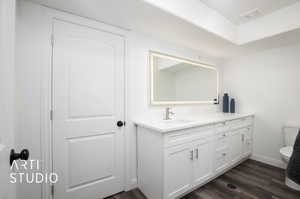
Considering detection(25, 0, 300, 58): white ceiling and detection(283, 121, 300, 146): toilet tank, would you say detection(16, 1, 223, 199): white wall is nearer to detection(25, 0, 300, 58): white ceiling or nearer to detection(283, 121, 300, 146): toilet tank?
detection(25, 0, 300, 58): white ceiling

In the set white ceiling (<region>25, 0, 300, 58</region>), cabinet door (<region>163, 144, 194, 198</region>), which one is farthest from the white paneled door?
cabinet door (<region>163, 144, 194, 198</region>)

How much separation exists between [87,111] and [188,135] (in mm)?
1165

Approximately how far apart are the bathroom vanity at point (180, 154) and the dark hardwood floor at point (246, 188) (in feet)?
0.34

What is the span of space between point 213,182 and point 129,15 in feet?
7.83

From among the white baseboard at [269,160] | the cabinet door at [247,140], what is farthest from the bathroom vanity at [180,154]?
the white baseboard at [269,160]

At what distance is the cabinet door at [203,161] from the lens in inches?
65.6

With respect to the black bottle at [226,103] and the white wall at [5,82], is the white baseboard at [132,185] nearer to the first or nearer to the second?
the white wall at [5,82]

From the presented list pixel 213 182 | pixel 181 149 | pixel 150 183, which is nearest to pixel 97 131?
pixel 150 183

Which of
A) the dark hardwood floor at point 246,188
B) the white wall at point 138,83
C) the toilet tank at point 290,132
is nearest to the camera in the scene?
the dark hardwood floor at point 246,188

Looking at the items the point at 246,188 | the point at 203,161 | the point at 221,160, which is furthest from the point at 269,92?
the point at 203,161

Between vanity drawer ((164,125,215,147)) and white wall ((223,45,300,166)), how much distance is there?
4.58 feet

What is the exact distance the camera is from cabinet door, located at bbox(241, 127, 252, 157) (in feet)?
7.95

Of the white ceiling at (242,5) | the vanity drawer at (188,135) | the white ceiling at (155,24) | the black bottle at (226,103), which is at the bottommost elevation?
the vanity drawer at (188,135)

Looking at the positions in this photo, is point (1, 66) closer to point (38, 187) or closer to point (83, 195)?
point (38, 187)
